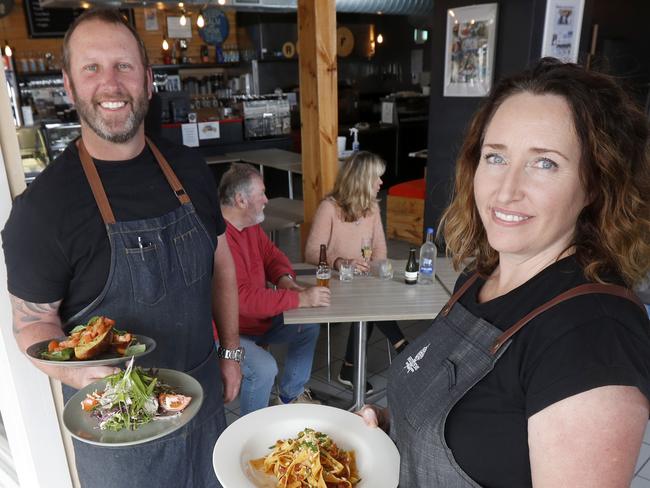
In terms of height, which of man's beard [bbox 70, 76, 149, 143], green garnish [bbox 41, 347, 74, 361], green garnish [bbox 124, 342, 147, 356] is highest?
man's beard [bbox 70, 76, 149, 143]

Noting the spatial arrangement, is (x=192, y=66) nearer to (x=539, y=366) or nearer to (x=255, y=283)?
(x=255, y=283)

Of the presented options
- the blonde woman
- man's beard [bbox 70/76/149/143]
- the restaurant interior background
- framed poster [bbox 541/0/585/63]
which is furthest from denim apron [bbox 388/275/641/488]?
framed poster [bbox 541/0/585/63]

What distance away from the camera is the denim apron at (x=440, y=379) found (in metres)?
1.10

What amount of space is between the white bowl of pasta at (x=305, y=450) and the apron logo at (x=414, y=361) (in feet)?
0.81

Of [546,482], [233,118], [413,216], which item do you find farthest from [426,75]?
[546,482]

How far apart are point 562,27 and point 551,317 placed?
444 centimetres

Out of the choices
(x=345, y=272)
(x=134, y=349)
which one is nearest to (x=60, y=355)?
(x=134, y=349)

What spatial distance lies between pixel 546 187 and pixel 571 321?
0.89 ft

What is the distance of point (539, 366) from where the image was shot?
38.2 inches

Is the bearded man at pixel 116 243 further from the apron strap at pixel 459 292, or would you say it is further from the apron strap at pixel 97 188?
the apron strap at pixel 459 292

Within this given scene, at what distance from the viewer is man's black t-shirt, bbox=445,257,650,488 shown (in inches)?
35.6

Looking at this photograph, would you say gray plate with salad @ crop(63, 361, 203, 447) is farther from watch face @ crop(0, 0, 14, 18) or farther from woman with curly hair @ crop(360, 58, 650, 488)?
watch face @ crop(0, 0, 14, 18)

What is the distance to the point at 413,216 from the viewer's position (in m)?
6.38

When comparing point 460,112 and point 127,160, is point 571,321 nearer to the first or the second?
point 127,160
